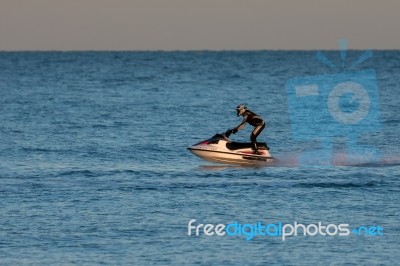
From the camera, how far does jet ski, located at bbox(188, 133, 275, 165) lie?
34.0m

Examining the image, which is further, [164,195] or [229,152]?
[229,152]

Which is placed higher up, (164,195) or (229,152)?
(229,152)

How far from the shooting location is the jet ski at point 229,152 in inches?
1337

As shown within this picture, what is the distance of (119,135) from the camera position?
149 feet

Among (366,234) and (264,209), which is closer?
(366,234)

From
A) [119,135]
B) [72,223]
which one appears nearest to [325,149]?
[119,135]

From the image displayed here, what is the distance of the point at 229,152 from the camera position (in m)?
34.0

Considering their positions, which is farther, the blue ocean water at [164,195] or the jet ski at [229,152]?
the jet ski at [229,152]

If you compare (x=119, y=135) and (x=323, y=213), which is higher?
(x=119, y=135)

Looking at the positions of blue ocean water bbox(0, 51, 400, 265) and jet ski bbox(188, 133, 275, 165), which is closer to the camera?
blue ocean water bbox(0, 51, 400, 265)

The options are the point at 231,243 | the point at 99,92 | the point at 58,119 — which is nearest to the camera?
the point at 231,243

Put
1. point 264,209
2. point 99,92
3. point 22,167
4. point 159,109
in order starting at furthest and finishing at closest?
point 99,92 → point 159,109 → point 22,167 → point 264,209

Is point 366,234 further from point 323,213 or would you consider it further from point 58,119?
point 58,119

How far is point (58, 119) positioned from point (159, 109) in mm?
9129
